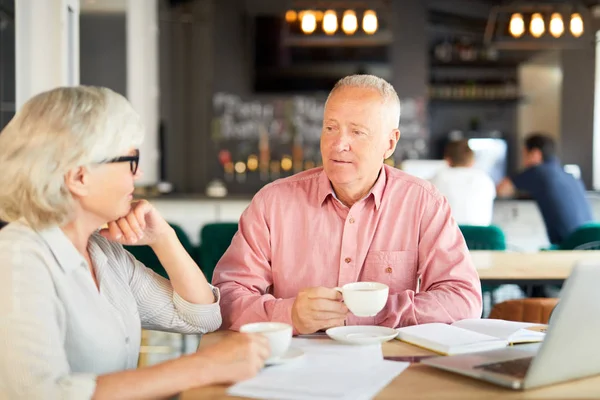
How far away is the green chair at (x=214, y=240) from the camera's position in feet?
12.5

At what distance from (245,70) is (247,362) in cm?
748

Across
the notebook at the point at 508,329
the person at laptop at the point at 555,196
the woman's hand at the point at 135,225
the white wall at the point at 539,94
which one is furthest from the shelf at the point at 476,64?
the woman's hand at the point at 135,225

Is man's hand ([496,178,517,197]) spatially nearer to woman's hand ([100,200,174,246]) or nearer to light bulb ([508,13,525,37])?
light bulb ([508,13,525,37])

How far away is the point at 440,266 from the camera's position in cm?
206

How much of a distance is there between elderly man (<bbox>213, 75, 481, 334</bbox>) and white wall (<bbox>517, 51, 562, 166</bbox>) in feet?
28.2

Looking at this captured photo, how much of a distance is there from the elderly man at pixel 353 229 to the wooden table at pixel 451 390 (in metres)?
0.60

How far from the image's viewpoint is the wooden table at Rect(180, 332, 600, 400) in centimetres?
132

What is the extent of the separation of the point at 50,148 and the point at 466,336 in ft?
3.10

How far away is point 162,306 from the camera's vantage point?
1.82 metres

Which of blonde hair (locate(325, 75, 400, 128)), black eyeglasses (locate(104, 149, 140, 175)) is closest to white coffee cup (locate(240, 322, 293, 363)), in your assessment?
black eyeglasses (locate(104, 149, 140, 175))

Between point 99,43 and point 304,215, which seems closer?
point 304,215

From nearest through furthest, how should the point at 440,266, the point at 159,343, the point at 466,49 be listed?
the point at 440,266 → the point at 159,343 → the point at 466,49

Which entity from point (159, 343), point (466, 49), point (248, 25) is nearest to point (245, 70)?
point (248, 25)

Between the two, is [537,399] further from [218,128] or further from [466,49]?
[466,49]
